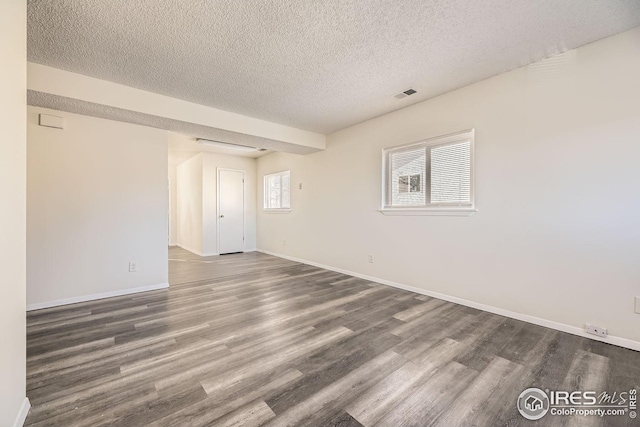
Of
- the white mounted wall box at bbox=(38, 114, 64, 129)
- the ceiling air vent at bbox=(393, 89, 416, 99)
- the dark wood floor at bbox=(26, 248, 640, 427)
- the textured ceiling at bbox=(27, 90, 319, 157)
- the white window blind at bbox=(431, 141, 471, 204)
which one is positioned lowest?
the dark wood floor at bbox=(26, 248, 640, 427)

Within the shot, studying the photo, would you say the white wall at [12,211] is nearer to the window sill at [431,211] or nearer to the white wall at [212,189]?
the window sill at [431,211]

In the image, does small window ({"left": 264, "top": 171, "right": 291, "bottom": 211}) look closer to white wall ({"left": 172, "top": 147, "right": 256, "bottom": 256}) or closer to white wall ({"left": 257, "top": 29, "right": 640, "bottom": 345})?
white wall ({"left": 172, "top": 147, "right": 256, "bottom": 256})

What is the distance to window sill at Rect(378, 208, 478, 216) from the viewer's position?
2997mm

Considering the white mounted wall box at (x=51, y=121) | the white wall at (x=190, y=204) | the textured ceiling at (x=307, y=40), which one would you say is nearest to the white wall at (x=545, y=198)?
the textured ceiling at (x=307, y=40)

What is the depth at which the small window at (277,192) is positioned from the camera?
611 cm

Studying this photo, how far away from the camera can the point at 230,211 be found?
22.2ft

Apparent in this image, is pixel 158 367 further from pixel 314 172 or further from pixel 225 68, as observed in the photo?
pixel 314 172

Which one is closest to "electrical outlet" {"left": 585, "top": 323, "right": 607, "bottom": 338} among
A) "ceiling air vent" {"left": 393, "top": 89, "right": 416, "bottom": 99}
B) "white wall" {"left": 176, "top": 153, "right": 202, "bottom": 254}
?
"ceiling air vent" {"left": 393, "top": 89, "right": 416, "bottom": 99}

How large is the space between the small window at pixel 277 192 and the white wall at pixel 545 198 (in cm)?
290

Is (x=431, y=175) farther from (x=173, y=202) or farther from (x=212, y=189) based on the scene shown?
(x=173, y=202)

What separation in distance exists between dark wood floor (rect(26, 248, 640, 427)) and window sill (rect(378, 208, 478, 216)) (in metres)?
1.10

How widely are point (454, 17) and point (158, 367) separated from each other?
337 centimetres

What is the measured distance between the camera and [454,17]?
1919 millimetres

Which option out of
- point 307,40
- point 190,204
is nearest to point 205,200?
point 190,204
